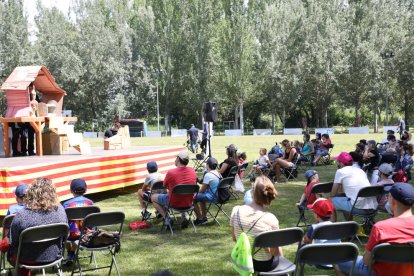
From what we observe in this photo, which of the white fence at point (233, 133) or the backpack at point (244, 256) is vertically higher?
the backpack at point (244, 256)

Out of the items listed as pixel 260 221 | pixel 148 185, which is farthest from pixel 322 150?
pixel 260 221

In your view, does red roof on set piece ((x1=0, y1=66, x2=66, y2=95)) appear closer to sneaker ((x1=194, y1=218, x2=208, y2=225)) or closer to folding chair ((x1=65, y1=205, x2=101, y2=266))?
sneaker ((x1=194, y1=218, x2=208, y2=225))

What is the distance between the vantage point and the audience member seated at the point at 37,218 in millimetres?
4258

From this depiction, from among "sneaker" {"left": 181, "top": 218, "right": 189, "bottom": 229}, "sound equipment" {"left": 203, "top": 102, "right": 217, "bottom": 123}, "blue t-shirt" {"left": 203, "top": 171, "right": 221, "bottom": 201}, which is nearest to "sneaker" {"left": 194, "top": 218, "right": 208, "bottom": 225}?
"sneaker" {"left": 181, "top": 218, "right": 189, "bottom": 229}

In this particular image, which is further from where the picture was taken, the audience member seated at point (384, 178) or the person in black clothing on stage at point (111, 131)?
the person in black clothing on stage at point (111, 131)

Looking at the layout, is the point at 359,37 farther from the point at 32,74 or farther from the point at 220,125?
the point at 32,74

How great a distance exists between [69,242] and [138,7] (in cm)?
4729

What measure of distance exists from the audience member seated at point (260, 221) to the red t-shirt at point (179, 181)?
285cm

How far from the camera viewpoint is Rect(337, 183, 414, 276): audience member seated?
136 inches

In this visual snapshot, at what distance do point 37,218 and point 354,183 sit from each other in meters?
4.06

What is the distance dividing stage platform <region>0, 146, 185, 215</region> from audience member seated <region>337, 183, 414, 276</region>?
608 cm

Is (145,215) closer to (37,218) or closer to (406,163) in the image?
(37,218)

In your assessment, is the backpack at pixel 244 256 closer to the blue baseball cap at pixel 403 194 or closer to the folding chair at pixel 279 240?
the folding chair at pixel 279 240

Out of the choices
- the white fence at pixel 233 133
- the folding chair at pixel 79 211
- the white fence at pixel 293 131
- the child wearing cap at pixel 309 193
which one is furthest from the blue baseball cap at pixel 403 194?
the white fence at pixel 233 133
